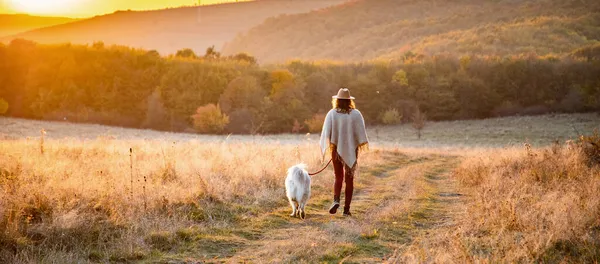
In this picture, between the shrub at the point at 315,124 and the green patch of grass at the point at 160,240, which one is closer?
the green patch of grass at the point at 160,240

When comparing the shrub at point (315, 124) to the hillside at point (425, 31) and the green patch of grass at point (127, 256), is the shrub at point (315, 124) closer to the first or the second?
the hillside at point (425, 31)

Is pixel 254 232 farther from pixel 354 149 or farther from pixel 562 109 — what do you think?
pixel 562 109

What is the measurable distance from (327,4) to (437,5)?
4283 cm

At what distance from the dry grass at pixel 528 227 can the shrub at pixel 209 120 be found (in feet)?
139

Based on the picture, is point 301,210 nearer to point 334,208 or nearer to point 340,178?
point 334,208

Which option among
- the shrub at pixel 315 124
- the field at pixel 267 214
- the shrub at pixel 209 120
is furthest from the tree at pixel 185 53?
the field at pixel 267 214

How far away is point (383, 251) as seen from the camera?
7.15m

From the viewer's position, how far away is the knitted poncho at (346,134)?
32.0 feet

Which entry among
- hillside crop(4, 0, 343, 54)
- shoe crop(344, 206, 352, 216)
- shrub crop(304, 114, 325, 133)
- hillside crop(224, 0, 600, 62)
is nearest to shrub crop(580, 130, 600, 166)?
shoe crop(344, 206, 352, 216)

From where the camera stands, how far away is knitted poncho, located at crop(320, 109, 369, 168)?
977 cm

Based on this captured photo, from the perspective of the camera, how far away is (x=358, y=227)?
27.4 feet

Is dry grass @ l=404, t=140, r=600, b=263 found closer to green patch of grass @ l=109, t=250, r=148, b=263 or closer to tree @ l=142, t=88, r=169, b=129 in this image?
green patch of grass @ l=109, t=250, r=148, b=263

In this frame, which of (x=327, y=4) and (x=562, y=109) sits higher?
(x=327, y=4)

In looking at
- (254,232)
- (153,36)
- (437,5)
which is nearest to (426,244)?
(254,232)
